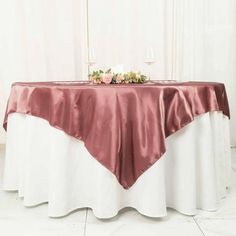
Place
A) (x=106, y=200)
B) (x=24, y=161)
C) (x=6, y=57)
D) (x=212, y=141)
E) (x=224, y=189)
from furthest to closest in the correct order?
(x=6, y=57) → (x=224, y=189) → (x=24, y=161) → (x=212, y=141) → (x=106, y=200)

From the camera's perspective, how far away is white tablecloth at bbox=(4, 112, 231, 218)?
1.58 metres

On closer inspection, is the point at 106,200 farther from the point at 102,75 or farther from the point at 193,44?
the point at 193,44

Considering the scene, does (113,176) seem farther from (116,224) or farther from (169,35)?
(169,35)

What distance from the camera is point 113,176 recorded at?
1.57 metres

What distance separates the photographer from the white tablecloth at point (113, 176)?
158 cm

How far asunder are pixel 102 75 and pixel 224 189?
1.00 m

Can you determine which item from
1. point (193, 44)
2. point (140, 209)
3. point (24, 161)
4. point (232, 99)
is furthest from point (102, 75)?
point (232, 99)

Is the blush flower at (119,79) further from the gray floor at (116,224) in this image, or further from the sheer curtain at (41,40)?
the sheer curtain at (41,40)

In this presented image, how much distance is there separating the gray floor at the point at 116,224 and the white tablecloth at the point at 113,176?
0.05 m

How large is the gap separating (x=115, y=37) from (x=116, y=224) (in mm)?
1993

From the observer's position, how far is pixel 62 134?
1.59m
